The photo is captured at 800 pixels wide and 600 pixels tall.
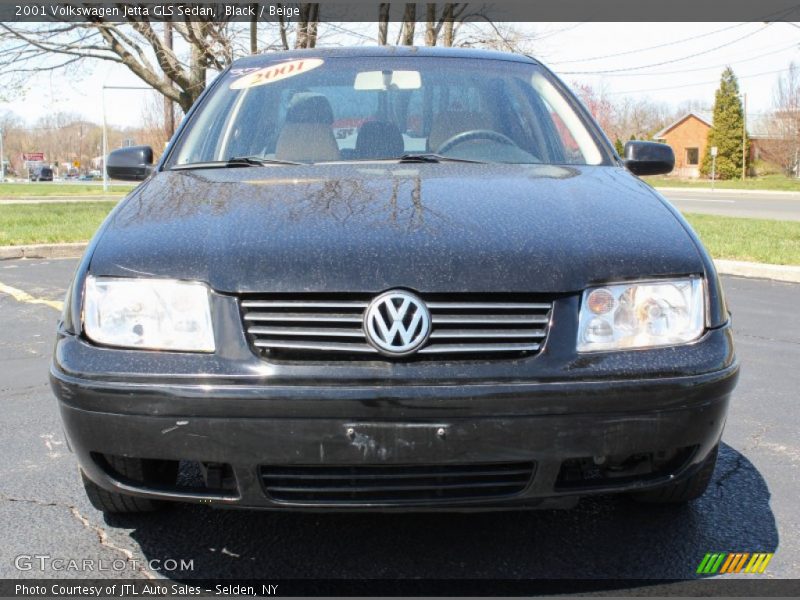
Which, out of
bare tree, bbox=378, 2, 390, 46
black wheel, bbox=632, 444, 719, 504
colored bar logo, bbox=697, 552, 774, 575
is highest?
bare tree, bbox=378, 2, 390, 46

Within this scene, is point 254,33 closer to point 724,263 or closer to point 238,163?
point 724,263

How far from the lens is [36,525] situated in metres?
2.63

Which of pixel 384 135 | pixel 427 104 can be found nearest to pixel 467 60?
pixel 427 104

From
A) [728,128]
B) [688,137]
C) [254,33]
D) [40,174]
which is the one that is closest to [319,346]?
[254,33]

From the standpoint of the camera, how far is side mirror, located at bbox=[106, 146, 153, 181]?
3.62 m

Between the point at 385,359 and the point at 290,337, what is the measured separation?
23 cm

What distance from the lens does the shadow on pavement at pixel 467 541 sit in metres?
2.32

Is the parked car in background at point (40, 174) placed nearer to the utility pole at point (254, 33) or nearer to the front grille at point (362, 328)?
the utility pole at point (254, 33)

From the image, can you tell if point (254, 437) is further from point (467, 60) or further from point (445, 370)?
point (467, 60)

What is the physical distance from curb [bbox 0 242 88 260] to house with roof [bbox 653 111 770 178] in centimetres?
6259

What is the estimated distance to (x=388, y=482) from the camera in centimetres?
201

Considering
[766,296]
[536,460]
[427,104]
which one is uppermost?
[427,104]

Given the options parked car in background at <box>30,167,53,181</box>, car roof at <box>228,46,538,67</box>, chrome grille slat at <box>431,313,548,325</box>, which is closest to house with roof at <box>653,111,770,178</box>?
parked car in background at <box>30,167,53,181</box>

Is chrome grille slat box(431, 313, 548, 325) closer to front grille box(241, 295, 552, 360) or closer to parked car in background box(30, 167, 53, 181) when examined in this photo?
front grille box(241, 295, 552, 360)
